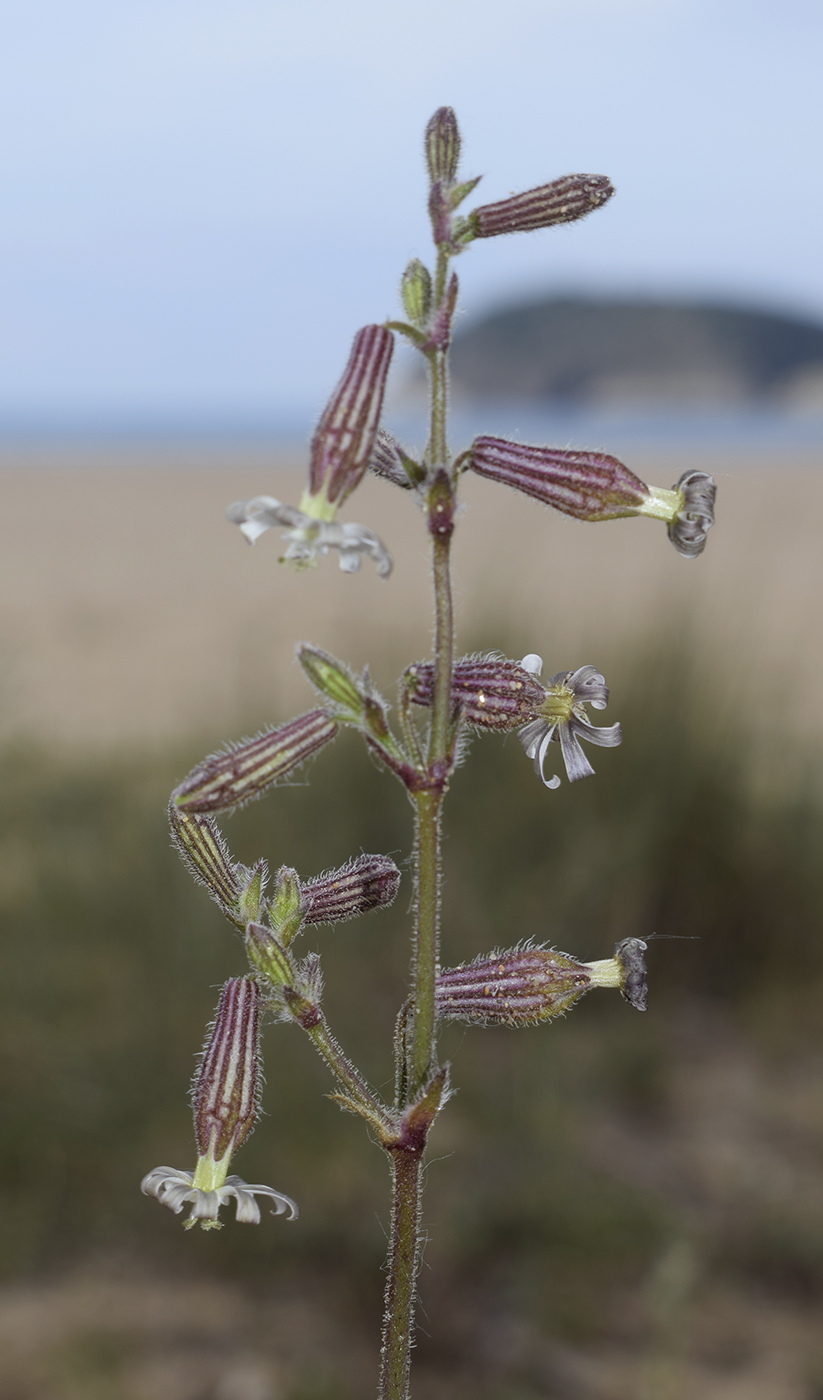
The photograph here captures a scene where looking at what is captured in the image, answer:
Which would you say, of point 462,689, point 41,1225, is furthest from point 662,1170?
point 462,689

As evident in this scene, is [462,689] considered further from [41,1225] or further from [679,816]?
[679,816]

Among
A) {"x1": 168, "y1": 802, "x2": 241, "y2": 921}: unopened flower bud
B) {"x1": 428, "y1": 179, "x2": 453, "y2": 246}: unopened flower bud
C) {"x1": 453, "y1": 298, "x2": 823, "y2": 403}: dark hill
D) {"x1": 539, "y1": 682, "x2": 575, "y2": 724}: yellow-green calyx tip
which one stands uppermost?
{"x1": 453, "y1": 298, "x2": 823, "y2": 403}: dark hill

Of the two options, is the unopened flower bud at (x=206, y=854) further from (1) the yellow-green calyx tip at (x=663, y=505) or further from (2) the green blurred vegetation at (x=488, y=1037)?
(2) the green blurred vegetation at (x=488, y=1037)

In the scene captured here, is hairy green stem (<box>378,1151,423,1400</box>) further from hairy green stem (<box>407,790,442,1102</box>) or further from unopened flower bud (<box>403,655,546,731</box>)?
unopened flower bud (<box>403,655,546,731</box>)

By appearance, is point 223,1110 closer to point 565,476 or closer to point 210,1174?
point 210,1174

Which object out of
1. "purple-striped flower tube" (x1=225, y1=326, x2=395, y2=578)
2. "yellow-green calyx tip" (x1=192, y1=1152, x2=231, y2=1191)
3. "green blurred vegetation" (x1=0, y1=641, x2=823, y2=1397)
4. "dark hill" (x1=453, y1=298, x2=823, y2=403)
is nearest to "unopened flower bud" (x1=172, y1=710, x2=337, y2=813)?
"purple-striped flower tube" (x1=225, y1=326, x2=395, y2=578)

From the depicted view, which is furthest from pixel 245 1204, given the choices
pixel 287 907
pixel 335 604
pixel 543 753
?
pixel 335 604

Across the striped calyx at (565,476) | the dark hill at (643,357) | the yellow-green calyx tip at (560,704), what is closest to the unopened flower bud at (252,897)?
the yellow-green calyx tip at (560,704)
